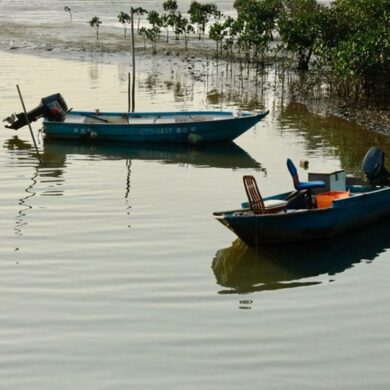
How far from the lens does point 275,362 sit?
12.1 metres

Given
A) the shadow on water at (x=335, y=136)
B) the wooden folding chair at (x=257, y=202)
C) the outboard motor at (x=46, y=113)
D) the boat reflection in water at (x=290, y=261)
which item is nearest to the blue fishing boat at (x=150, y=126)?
the outboard motor at (x=46, y=113)

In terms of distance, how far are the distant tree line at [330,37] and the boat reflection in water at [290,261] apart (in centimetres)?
1322

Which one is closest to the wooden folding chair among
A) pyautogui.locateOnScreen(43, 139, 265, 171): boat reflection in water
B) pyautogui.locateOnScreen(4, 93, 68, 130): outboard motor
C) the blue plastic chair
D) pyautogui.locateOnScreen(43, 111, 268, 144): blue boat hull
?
the blue plastic chair

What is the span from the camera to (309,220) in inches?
666

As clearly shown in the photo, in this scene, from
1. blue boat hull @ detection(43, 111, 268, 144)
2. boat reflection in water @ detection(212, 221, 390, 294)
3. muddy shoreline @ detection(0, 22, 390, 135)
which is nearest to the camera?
boat reflection in water @ detection(212, 221, 390, 294)

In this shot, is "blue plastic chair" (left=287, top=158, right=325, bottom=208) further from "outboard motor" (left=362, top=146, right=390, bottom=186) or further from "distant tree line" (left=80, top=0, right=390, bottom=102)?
"distant tree line" (left=80, top=0, right=390, bottom=102)

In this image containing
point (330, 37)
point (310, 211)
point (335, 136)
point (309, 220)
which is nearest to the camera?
point (310, 211)

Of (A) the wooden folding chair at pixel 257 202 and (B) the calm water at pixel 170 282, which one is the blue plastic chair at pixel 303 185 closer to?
(A) the wooden folding chair at pixel 257 202

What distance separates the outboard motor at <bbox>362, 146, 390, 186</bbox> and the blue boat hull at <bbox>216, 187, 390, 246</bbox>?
59cm

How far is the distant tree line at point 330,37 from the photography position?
99.3 feet

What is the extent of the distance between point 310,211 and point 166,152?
31.5ft

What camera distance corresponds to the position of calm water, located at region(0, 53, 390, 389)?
12.0 metres

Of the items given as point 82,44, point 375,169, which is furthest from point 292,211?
point 82,44

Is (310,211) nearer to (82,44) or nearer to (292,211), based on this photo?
(292,211)
